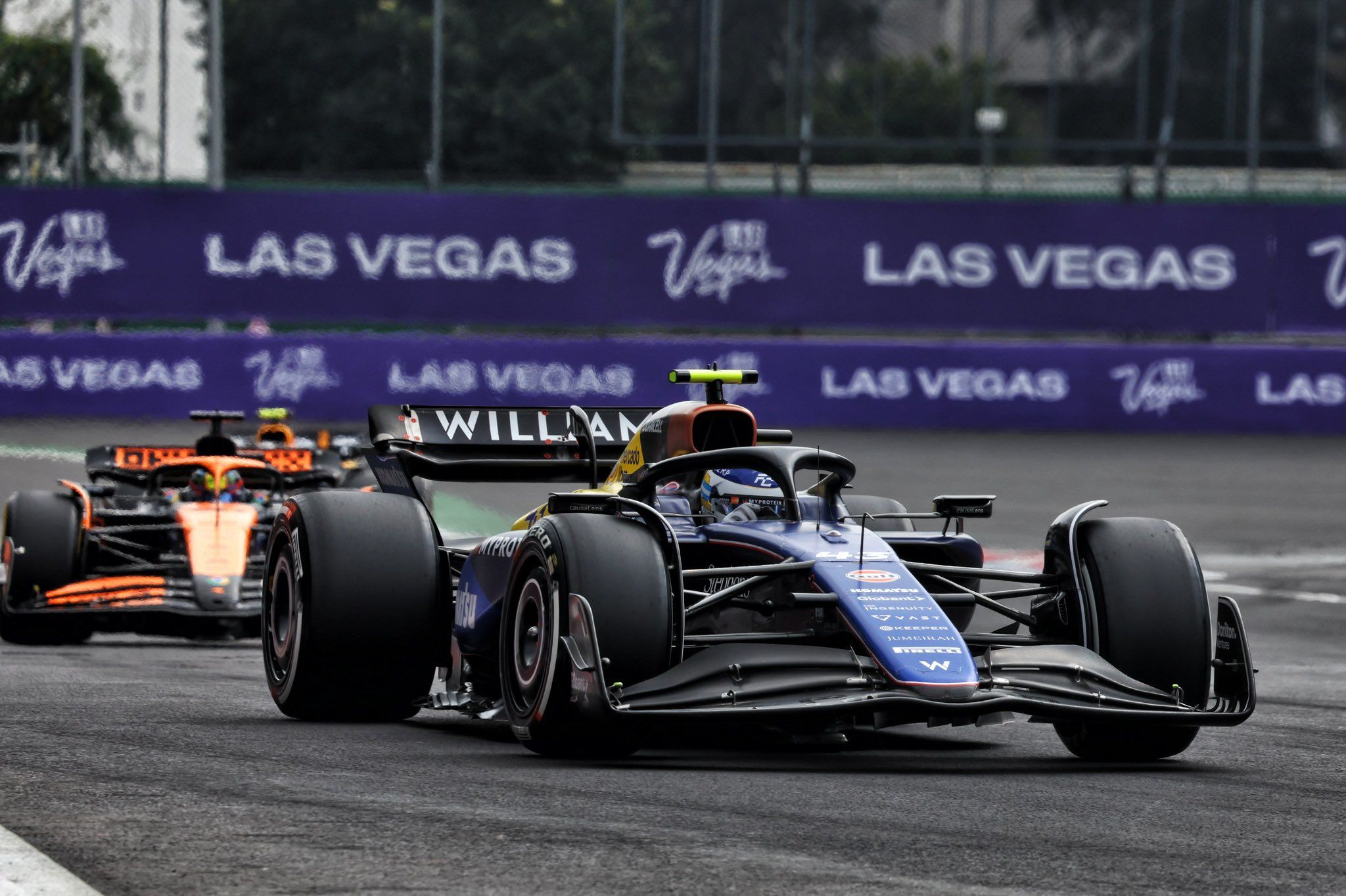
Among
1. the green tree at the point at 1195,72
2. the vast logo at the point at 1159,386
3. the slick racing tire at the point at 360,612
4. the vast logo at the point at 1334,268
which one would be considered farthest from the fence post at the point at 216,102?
the slick racing tire at the point at 360,612

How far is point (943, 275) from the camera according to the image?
2602cm

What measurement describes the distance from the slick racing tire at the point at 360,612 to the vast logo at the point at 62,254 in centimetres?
1822

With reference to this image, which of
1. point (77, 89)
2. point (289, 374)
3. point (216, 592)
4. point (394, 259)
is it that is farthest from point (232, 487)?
point (77, 89)

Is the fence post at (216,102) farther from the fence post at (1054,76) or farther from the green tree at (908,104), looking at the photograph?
the fence post at (1054,76)

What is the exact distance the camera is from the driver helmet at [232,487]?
14758mm

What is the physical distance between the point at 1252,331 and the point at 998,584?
902cm

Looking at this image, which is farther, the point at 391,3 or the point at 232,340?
the point at 391,3

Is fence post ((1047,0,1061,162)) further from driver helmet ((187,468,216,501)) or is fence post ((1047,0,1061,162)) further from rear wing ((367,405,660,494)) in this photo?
rear wing ((367,405,660,494))

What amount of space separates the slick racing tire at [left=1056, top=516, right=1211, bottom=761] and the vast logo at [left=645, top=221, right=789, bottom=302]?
59.3 ft

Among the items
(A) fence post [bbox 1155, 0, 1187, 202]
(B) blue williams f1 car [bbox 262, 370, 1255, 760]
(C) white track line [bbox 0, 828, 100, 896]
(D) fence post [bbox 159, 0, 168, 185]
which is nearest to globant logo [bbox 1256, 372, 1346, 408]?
(A) fence post [bbox 1155, 0, 1187, 202]

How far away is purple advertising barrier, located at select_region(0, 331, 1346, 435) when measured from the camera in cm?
2483

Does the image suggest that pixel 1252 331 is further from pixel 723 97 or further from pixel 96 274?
pixel 96 274

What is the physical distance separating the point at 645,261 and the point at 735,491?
1749 centimetres

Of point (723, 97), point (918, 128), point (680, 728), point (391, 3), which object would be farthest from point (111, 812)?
point (391, 3)
